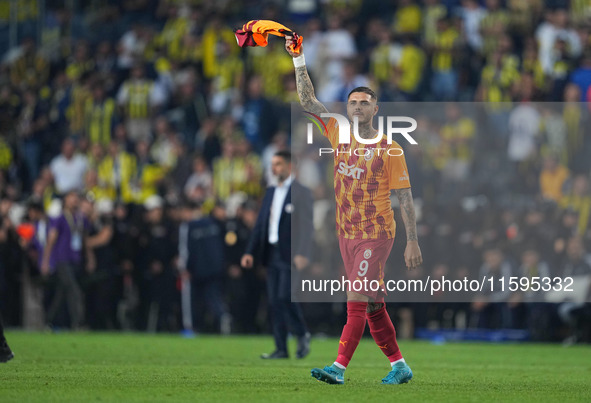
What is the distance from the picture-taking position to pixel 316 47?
2292 cm

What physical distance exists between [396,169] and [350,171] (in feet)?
1.24

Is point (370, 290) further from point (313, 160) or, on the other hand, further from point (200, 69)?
point (200, 69)

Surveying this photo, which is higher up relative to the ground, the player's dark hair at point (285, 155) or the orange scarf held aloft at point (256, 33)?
the orange scarf held aloft at point (256, 33)

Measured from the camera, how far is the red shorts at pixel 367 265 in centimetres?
902

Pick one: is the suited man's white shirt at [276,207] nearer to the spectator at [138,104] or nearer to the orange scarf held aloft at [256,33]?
the orange scarf held aloft at [256,33]

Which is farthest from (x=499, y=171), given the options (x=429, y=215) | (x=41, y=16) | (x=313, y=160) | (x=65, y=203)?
(x=41, y=16)

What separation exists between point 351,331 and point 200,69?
16039 mm

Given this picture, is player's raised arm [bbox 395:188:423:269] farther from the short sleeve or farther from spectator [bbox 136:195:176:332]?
spectator [bbox 136:195:176:332]

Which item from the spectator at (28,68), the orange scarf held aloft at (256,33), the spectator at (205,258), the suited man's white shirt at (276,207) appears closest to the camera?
the orange scarf held aloft at (256,33)

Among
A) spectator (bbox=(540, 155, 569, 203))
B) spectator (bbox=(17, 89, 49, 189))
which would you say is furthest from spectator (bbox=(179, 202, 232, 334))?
spectator (bbox=(17, 89, 49, 189))

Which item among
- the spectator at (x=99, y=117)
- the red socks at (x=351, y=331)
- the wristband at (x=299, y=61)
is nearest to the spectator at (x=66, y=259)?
the spectator at (x=99, y=117)

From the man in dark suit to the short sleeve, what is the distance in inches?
152

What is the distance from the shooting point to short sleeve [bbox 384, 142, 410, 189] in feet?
30.2

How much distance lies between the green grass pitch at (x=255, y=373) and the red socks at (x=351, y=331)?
0.88ft
